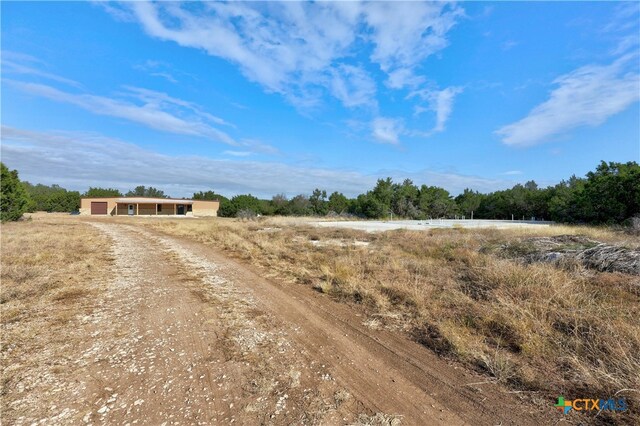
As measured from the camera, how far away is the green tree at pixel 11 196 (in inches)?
893

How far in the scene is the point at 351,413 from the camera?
250cm

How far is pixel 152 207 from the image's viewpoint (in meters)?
54.1

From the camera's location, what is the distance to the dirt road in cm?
247

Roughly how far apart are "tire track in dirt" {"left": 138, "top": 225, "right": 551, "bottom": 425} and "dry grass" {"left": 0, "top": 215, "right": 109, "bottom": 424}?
2.62m

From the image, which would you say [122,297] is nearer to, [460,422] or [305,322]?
[305,322]

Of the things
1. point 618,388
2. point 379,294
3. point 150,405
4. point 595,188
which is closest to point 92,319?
point 150,405

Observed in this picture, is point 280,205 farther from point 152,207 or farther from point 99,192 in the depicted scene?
point 99,192

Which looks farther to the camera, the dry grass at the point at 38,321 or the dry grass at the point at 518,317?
the dry grass at the point at 518,317

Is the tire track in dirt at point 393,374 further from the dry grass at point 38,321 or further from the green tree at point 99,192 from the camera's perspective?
the green tree at point 99,192

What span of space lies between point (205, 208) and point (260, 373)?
193ft

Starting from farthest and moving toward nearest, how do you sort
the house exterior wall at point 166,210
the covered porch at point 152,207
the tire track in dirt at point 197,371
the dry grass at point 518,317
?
the house exterior wall at point 166,210 → the covered porch at point 152,207 → the dry grass at point 518,317 → the tire track in dirt at point 197,371

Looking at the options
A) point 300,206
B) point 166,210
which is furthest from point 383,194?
point 166,210

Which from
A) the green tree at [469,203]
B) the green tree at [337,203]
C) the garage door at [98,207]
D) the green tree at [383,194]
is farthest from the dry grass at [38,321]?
the green tree at [469,203]

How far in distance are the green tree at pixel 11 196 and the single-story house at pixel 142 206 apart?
27555 mm
